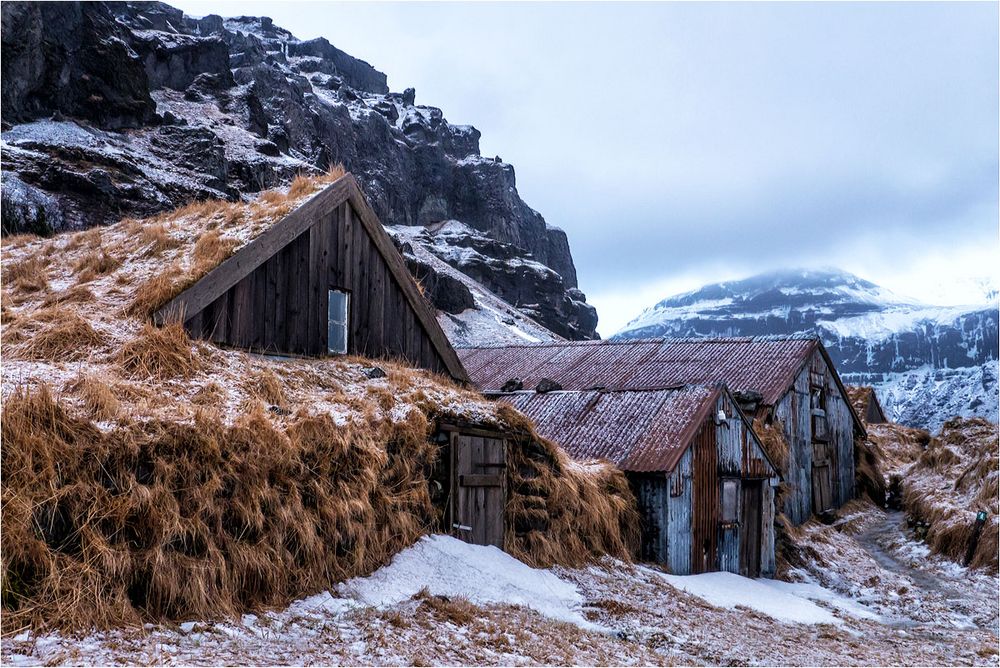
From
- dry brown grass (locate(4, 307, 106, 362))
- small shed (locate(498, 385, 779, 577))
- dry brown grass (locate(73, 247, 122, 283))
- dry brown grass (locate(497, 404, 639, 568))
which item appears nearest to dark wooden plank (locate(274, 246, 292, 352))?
dry brown grass (locate(73, 247, 122, 283))

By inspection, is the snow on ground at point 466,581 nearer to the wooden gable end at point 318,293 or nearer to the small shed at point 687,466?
the wooden gable end at point 318,293

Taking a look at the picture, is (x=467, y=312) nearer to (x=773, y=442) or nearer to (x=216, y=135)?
(x=216, y=135)

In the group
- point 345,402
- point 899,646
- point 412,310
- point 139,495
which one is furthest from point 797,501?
point 139,495

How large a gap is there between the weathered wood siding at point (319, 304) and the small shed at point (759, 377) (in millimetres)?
11897

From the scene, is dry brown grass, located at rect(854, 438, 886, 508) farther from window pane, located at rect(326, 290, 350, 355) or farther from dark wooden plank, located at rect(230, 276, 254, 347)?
dark wooden plank, located at rect(230, 276, 254, 347)

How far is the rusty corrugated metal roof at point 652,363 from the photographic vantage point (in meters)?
26.8

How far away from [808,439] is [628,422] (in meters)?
13.1

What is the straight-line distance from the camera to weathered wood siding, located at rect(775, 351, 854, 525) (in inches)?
1017

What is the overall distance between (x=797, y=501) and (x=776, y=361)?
493cm

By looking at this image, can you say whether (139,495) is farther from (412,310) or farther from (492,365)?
(492,365)

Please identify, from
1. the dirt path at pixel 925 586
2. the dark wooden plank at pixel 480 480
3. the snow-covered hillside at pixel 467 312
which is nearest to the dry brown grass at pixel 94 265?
the dark wooden plank at pixel 480 480

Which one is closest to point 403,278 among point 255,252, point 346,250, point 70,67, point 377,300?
point 377,300

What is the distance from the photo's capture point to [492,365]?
31.8 m

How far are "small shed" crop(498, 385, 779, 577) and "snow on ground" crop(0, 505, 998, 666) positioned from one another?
811mm
